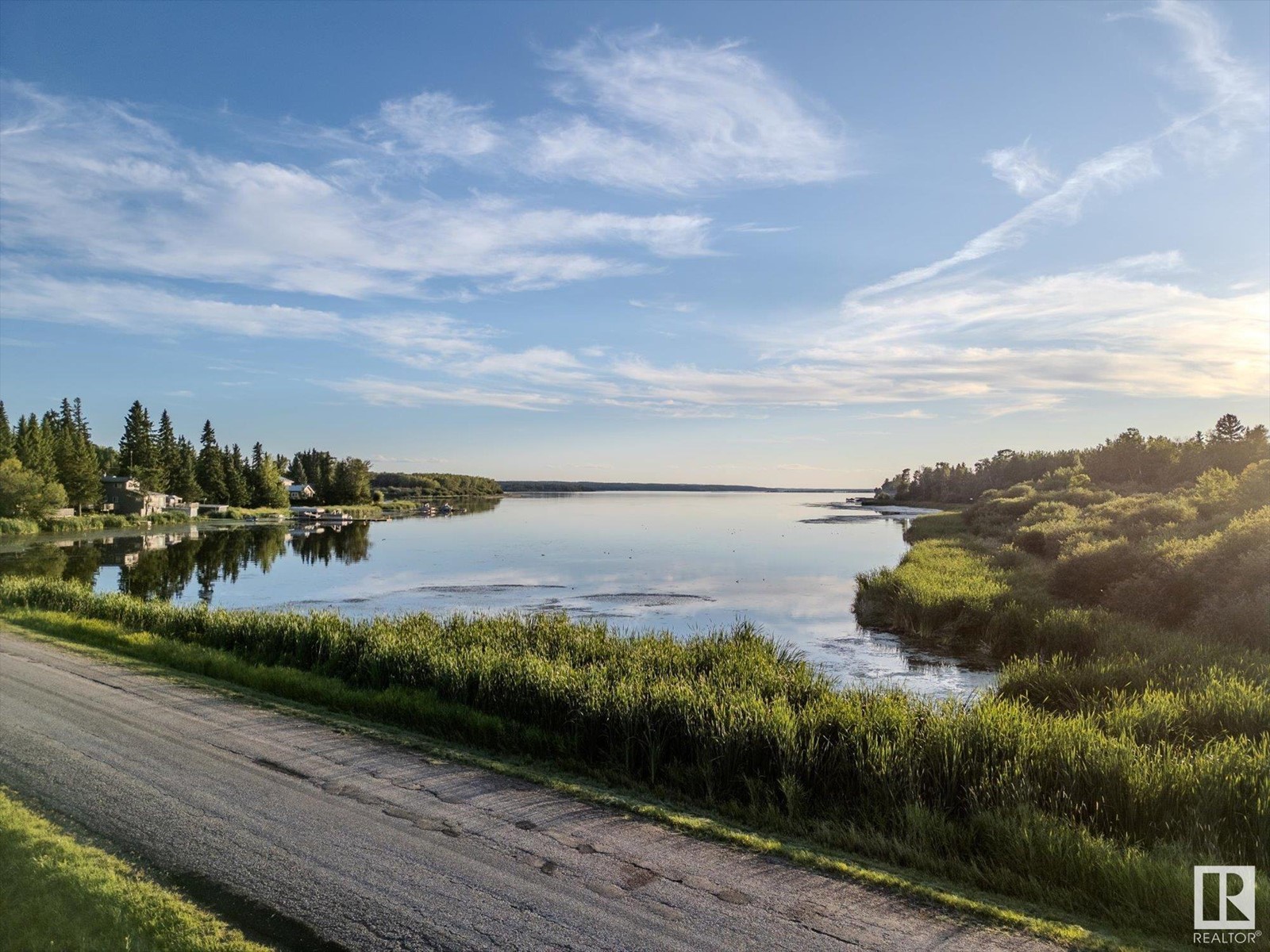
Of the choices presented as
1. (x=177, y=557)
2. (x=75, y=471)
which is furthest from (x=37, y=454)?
(x=177, y=557)

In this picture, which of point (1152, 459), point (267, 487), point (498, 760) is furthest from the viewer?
point (267, 487)

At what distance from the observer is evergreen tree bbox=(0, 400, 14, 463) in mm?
80625

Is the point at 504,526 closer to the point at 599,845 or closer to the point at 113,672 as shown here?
the point at 113,672

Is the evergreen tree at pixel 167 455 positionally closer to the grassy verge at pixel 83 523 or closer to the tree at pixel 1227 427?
the grassy verge at pixel 83 523

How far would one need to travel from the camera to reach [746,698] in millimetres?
10609

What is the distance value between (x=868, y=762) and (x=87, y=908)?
Result: 24.9 feet

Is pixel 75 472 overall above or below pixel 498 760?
above

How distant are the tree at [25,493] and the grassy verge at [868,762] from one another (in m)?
74.4

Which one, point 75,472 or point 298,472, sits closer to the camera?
point 75,472

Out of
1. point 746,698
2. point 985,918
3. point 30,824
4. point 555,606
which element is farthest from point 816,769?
point 555,606

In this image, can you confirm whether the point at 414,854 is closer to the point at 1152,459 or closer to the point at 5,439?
the point at 1152,459

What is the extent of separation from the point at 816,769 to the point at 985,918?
3045 mm

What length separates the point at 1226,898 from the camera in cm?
609

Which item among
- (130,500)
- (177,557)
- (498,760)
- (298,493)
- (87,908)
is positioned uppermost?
(298,493)
